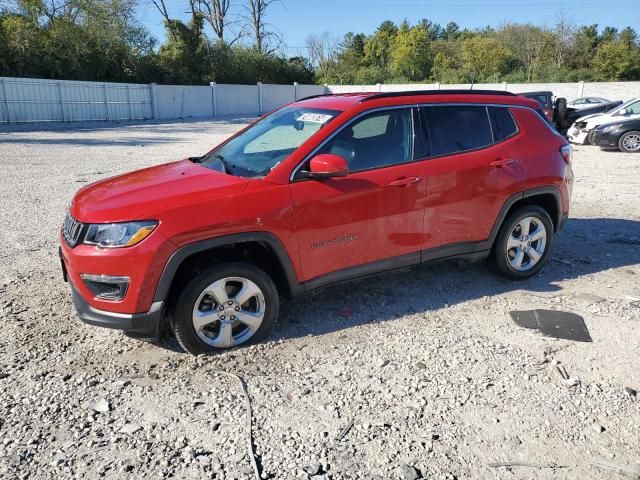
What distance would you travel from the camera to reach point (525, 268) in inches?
197

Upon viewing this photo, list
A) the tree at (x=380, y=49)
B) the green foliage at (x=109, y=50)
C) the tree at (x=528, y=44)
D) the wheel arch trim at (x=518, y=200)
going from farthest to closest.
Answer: the tree at (x=380, y=49)
the tree at (x=528, y=44)
the green foliage at (x=109, y=50)
the wheel arch trim at (x=518, y=200)

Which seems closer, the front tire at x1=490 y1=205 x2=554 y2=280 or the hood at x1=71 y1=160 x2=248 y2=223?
the hood at x1=71 y1=160 x2=248 y2=223

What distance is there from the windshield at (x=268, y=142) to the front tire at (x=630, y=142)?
45.1 ft

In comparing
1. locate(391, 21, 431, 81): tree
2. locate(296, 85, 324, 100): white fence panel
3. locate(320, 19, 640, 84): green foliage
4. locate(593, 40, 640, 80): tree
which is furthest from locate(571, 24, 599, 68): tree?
locate(296, 85, 324, 100): white fence panel

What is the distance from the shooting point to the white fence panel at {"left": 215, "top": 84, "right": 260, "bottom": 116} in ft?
114

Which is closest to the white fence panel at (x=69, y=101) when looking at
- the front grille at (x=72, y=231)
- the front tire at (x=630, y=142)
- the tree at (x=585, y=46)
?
the front grille at (x=72, y=231)

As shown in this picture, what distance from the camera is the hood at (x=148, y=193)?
11.0 ft

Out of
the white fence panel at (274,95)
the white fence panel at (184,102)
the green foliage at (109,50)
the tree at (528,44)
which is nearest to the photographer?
the green foliage at (109,50)

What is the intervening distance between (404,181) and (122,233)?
2.11 m

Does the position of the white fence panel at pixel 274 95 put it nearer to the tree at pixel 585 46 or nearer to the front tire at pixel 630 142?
the front tire at pixel 630 142

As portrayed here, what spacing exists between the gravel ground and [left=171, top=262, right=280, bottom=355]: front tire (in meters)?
0.13

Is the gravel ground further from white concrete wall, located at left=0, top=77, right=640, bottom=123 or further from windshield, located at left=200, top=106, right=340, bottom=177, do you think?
white concrete wall, located at left=0, top=77, right=640, bottom=123

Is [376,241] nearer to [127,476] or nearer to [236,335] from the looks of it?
[236,335]

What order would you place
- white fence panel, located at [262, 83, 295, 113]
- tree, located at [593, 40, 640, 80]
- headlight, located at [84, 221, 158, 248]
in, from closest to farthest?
headlight, located at [84, 221, 158, 248]
white fence panel, located at [262, 83, 295, 113]
tree, located at [593, 40, 640, 80]
